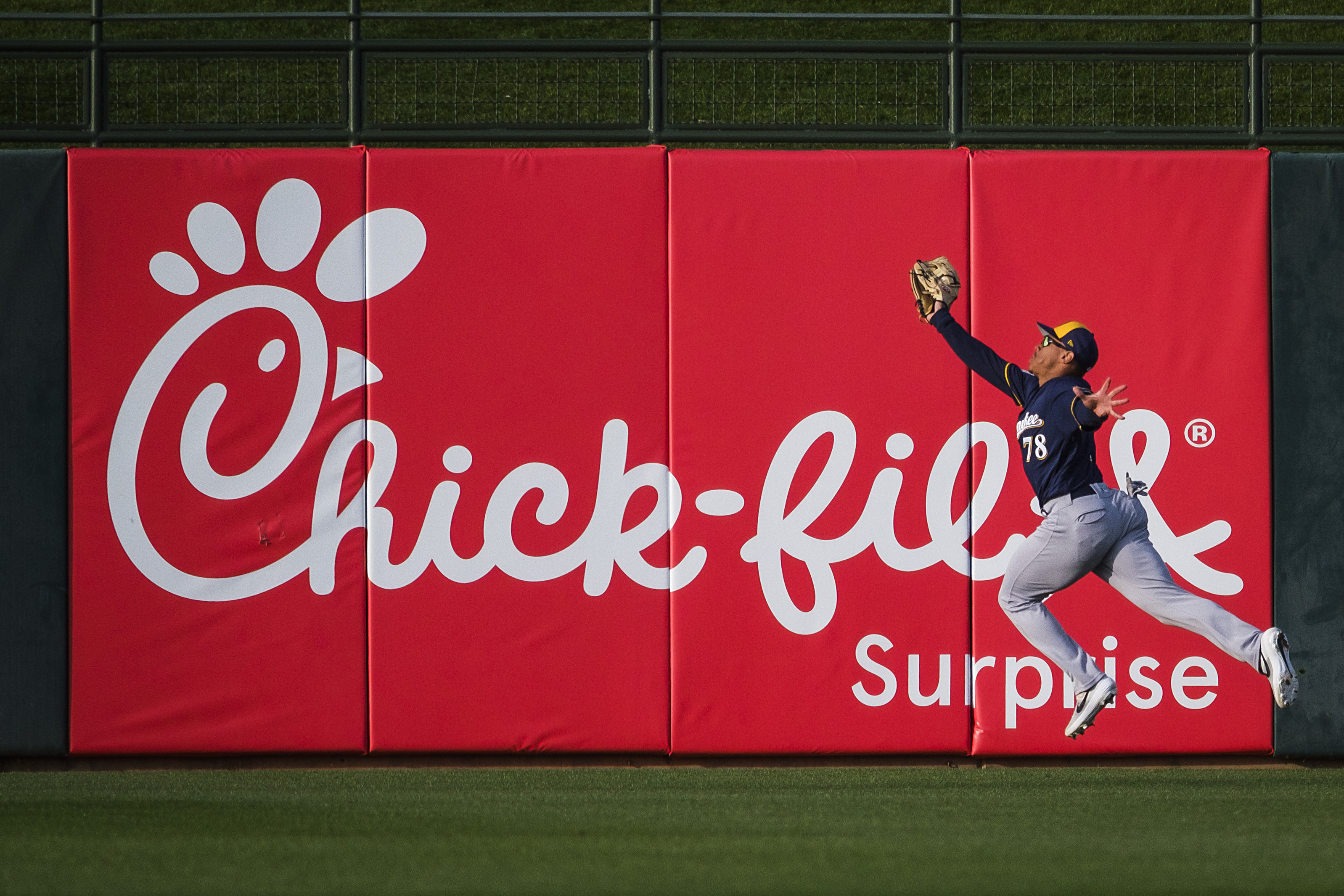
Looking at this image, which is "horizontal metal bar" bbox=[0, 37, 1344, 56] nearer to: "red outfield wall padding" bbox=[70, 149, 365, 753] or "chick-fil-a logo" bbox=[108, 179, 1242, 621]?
"red outfield wall padding" bbox=[70, 149, 365, 753]

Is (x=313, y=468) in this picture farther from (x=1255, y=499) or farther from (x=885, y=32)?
(x=885, y=32)

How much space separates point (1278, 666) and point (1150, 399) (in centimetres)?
164

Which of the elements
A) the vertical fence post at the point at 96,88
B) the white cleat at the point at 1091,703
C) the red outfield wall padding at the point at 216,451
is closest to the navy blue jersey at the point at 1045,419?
the white cleat at the point at 1091,703

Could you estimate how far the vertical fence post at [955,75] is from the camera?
7.89m

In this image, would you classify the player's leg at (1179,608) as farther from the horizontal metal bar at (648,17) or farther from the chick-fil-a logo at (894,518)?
the horizontal metal bar at (648,17)

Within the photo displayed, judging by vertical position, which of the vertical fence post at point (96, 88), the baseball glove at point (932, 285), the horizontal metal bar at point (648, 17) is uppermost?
the horizontal metal bar at point (648, 17)

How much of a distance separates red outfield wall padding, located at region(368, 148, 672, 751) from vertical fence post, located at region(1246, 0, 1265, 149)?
332 cm

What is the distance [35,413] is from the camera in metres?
7.25

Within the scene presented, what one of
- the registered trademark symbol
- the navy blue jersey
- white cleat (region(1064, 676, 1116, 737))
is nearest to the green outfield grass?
white cleat (region(1064, 676, 1116, 737))

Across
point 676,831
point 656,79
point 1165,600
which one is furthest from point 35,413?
point 1165,600

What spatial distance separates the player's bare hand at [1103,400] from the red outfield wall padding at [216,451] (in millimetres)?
3482

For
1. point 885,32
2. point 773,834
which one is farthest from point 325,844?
point 885,32

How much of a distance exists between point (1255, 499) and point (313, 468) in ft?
15.4

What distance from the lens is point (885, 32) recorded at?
41.8 ft
